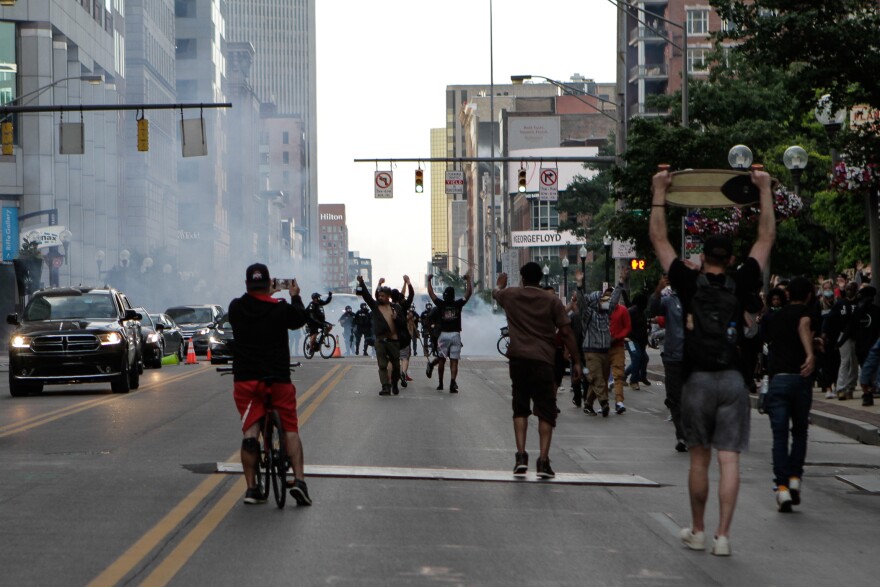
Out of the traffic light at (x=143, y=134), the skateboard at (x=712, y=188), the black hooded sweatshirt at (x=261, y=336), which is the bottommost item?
the black hooded sweatshirt at (x=261, y=336)

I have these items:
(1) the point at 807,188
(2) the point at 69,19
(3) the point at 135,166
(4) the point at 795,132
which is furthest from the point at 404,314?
(3) the point at 135,166

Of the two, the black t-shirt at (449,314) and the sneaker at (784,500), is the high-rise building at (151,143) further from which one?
the sneaker at (784,500)

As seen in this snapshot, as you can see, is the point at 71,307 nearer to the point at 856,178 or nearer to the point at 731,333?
the point at 856,178

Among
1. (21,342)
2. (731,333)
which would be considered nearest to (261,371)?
(731,333)

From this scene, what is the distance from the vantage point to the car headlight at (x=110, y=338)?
23781mm

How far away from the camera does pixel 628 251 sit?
4122cm

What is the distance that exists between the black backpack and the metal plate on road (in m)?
3.82

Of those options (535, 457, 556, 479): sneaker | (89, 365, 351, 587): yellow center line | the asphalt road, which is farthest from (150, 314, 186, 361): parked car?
(535, 457, 556, 479): sneaker

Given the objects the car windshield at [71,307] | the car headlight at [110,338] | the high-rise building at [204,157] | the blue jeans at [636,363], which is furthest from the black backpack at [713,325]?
the high-rise building at [204,157]

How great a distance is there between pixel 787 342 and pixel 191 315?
38.3 meters

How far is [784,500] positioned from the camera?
1070 cm

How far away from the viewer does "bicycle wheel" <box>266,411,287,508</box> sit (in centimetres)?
1020

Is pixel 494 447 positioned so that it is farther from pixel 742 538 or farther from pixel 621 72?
pixel 621 72

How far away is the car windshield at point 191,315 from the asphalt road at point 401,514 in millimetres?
29324
